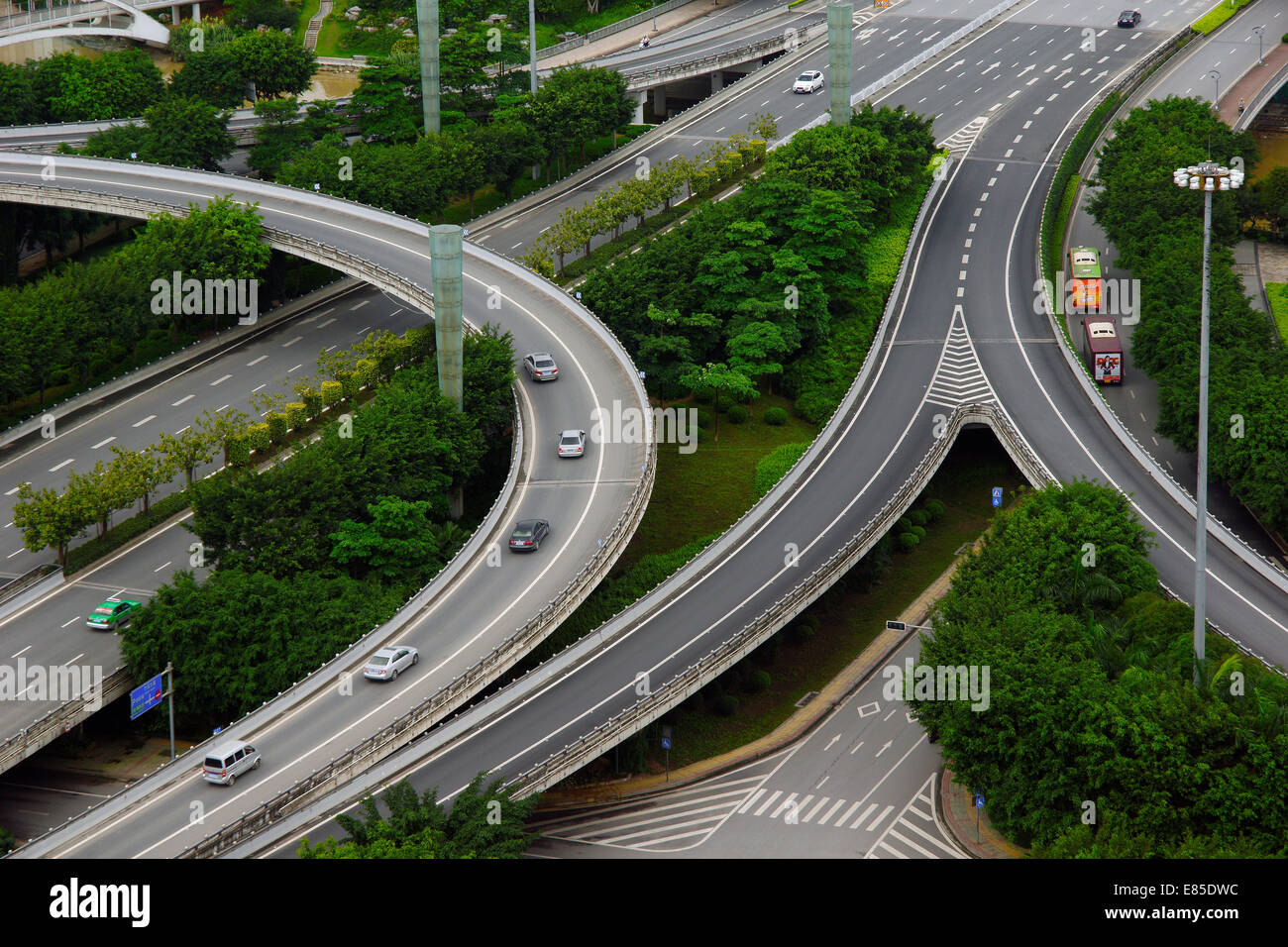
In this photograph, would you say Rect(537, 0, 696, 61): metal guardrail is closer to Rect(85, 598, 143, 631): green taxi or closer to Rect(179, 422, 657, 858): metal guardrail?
Rect(179, 422, 657, 858): metal guardrail

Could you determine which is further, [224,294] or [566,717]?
[224,294]

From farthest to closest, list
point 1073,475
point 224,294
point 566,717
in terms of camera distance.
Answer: point 224,294 → point 1073,475 → point 566,717

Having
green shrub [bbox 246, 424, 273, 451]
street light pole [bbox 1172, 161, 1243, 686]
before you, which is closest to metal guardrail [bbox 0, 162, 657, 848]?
green shrub [bbox 246, 424, 273, 451]

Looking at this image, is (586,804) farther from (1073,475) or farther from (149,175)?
(149,175)

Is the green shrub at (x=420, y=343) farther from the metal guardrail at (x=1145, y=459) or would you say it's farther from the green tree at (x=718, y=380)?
the metal guardrail at (x=1145, y=459)

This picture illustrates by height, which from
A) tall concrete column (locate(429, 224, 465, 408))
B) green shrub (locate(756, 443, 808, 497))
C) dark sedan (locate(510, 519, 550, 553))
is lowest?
green shrub (locate(756, 443, 808, 497))

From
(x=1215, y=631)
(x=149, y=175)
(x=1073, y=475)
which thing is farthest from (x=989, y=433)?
(x=149, y=175)
